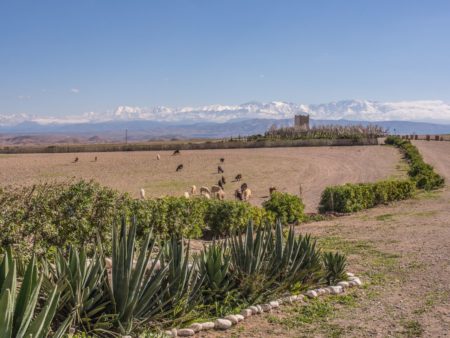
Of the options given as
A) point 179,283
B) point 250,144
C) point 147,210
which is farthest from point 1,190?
point 250,144

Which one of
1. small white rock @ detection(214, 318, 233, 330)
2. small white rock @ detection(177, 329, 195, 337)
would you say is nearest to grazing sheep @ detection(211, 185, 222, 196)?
small white rock @ detection(214, 318, 233, 330)

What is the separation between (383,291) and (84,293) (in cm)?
511

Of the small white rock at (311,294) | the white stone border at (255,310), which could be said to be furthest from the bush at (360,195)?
the small white rock at (311,294)

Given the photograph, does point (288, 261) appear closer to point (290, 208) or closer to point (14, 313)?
point (14, 313)

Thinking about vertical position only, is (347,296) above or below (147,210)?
below

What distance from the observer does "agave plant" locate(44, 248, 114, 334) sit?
5574 mm

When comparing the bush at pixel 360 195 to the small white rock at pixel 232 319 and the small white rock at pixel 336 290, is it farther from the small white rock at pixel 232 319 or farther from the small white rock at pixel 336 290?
the small white rock at pixel 232 319

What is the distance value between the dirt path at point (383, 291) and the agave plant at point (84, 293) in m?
1.39

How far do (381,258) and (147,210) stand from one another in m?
5.36

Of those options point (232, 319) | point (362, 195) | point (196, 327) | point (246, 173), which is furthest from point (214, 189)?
point (196, 327)

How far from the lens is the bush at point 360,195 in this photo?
62.9 feet

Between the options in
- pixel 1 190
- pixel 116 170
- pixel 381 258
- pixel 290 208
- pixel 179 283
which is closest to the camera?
pixel 179 283

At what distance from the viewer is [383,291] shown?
8453 mm

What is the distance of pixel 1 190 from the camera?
9.40 m
